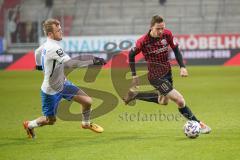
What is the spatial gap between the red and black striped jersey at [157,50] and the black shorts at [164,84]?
0.31 ft

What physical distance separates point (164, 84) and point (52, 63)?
6.96ft

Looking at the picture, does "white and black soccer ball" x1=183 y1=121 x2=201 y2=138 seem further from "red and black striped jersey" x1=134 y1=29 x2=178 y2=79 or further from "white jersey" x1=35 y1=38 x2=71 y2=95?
"white jersey" x1=35 y1=38 x2=71 y2=95

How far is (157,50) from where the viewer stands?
11.3m

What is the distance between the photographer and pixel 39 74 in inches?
1068

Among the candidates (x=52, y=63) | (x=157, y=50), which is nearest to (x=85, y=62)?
(x=52, y=63)

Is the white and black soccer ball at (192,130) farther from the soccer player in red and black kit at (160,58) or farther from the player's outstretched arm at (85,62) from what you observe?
the player's outstretched arm at (85,62)

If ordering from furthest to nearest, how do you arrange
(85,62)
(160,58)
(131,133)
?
(160,58), (131,133), (85,62)

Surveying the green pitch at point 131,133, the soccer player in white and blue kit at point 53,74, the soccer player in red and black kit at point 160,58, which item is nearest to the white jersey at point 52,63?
the soccer player in white and blue kit at point 53,74

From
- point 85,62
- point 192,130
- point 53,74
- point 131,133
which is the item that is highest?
point 85,62

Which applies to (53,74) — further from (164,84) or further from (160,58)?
(160,58)

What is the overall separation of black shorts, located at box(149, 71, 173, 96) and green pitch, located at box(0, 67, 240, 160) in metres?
0.82

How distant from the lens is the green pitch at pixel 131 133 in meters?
9.20

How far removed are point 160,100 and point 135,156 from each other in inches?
117

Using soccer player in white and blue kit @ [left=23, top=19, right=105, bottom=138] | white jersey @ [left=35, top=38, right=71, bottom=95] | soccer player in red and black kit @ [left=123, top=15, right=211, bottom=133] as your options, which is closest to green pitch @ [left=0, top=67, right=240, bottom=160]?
soccer player in white and blue kit @ [left=23, top=19, right=105, bottom=138]
